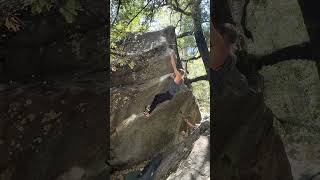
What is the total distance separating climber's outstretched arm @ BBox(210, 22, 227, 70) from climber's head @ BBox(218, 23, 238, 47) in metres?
0.03

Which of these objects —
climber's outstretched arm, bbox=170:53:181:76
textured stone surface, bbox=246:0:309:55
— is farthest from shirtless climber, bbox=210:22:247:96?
climber's outstretched arm, bbox=170:53:181:76

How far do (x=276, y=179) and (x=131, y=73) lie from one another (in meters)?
9.04

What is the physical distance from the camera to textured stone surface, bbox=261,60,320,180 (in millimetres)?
2818

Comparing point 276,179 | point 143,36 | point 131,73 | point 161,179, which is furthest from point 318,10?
point 143,36

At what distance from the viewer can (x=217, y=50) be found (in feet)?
10.5

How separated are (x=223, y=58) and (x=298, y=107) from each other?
0.60 metres

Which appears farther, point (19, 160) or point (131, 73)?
point (131, 73)

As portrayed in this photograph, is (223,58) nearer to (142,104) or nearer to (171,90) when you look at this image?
(142,104)

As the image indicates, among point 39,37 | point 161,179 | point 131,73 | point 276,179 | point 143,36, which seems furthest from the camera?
point 143,36

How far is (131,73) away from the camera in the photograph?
1180 centimetres

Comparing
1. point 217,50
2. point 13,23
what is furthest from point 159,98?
point 13,23

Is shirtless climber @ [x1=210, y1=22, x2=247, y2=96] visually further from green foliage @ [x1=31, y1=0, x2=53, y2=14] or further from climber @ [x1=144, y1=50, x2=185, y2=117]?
climber @ [x1=144, y1=50, x2=185, y2=117]

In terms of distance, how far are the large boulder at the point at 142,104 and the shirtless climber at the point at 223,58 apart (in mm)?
5903

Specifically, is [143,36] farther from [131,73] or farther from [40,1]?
[40,1]
